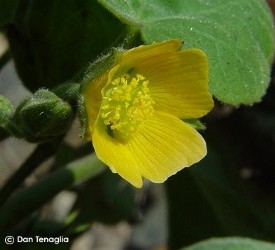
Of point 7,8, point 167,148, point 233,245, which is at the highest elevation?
point 7,8

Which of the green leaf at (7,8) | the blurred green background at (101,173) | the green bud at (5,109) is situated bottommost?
the blurred green background at (101,173)

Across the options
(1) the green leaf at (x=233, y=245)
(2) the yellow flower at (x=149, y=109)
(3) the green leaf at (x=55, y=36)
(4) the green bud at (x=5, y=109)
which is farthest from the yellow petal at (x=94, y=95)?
(1) the green leaf at (x=233, y=245)

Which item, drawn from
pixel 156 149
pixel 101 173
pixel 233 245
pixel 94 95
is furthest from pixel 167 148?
pixel 101 173

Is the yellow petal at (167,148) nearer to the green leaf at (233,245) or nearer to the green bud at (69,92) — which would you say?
the green bud at (69,92)

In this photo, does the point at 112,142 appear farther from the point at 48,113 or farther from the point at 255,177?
the point at 255,177

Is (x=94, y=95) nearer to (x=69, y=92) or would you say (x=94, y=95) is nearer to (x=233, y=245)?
(x=69, y=92)

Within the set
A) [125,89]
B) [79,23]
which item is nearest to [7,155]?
[79,23]
